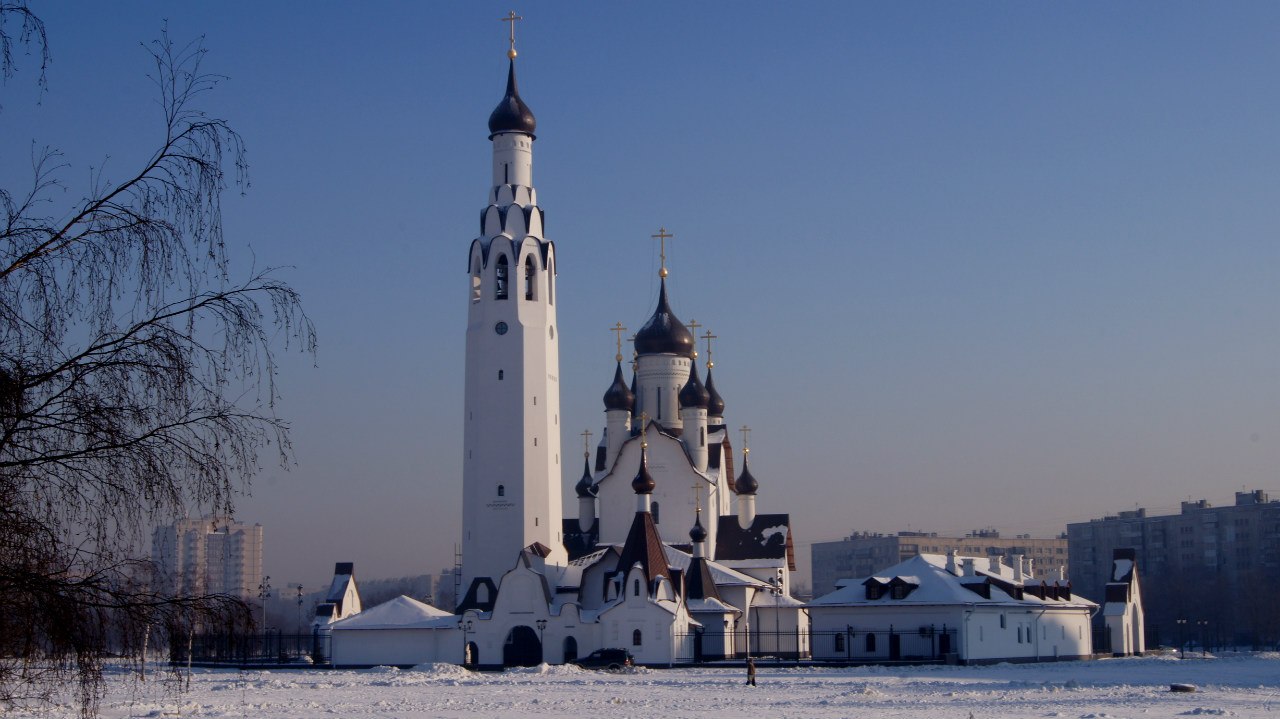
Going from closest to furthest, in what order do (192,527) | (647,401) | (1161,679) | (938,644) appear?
1. (192,527)
2. (1161,679)
3. (938,644)
4. (647,401)

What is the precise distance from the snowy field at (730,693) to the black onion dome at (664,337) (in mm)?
22387

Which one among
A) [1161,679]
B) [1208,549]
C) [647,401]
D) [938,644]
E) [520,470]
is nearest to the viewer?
[1161,679]

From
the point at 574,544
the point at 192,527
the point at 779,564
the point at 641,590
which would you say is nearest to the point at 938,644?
the point at 641,590

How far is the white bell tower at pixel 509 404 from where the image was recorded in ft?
175

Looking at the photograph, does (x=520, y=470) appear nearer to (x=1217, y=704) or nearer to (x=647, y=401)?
(x=647, y=401)

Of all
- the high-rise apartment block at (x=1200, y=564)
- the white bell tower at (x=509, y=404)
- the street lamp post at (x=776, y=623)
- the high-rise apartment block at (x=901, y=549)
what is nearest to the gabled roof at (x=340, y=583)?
the white bell tower at (x=509, y=404)

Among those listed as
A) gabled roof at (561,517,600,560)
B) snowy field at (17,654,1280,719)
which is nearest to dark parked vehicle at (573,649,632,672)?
snowy field at (17,654,1280,719)

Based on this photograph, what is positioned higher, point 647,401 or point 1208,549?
point 647,401

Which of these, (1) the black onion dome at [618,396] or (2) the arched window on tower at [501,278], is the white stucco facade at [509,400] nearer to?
(2) the arched window on tower at [501,278]

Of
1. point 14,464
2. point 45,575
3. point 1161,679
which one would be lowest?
point 1161,679

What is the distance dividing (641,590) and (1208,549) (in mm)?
67001

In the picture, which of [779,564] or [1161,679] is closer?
[1161,679]

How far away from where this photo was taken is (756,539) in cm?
6319

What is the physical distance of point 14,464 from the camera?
8.01m
